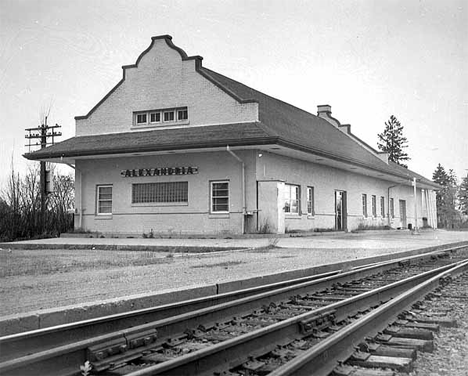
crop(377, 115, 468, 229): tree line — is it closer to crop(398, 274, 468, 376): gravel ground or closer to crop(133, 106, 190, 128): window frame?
crop(133, 106, 190, 128): window frame

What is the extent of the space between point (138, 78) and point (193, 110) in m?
3.50

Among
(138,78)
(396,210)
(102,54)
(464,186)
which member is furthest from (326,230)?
(464,186)

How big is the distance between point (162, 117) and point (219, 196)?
500cm

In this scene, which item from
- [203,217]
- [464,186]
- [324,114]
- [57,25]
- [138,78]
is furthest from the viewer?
[464,186]

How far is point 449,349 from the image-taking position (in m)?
5.47

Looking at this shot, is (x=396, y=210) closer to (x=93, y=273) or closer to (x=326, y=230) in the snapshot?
(x=326, y=230)

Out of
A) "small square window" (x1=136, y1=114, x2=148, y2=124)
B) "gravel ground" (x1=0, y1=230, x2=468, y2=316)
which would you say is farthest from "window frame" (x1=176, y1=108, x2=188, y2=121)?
"gravel ground" (x1=0, y1=230, x2=468, y2=316)

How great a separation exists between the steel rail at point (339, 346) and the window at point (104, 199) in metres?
21.4

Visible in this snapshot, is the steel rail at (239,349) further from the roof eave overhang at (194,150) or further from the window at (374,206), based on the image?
the window at (374,206)

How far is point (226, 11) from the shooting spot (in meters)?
8.65

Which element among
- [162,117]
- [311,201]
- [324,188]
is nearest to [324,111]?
[324,188]

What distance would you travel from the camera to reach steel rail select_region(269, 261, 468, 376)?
416 cm

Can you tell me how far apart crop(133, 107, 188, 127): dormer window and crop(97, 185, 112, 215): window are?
3.39 meters

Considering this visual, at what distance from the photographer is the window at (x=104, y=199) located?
27.5 metres
